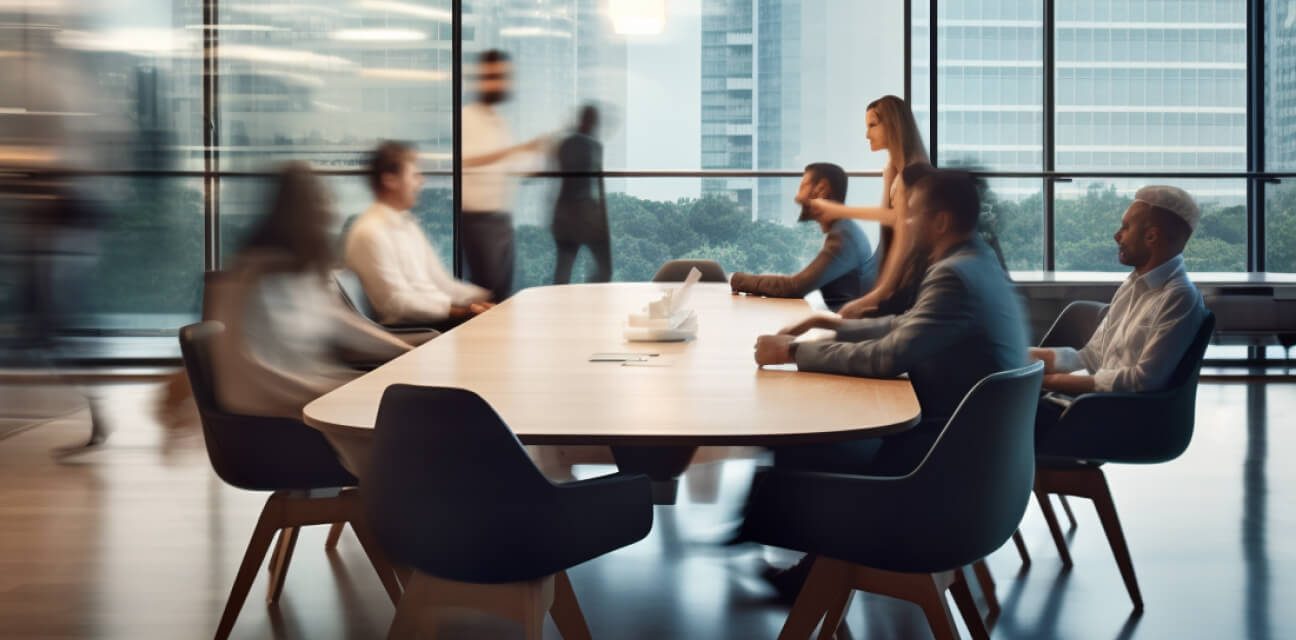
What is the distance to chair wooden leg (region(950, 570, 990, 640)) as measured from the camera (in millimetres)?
2285

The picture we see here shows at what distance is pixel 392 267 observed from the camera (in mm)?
4398

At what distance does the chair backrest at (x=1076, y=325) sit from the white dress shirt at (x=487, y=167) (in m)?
4.16

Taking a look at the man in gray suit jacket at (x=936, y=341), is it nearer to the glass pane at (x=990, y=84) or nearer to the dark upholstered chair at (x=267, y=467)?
the dark upholstered chair at (x=267, y=467)

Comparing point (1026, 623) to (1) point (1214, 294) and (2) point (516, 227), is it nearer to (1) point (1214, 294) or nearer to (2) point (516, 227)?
(1) point (1214, 294)

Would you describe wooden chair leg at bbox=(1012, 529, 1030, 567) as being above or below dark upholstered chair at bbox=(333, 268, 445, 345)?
below

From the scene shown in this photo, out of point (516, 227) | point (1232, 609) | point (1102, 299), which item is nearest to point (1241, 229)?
point (1102, 299)

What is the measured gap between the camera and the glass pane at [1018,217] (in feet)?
24.2

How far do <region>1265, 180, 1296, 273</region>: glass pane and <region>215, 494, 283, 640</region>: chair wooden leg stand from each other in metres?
6.58

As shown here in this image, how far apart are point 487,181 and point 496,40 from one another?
3.09 feet

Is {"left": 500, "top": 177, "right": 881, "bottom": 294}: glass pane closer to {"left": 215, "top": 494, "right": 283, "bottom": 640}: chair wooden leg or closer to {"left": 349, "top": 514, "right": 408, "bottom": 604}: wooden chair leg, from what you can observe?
{"left": 349, "top": 514, "right": 408, "bottom": 604}: wooden chair leg

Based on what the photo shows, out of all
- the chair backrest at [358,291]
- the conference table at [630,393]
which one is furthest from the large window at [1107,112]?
the conference table at [630,393]

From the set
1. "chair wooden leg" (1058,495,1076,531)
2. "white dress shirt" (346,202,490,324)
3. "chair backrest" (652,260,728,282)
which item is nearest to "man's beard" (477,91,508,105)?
"chair backrest" (652,260,728,282)

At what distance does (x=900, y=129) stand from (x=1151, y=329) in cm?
178

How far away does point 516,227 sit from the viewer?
7.51m
